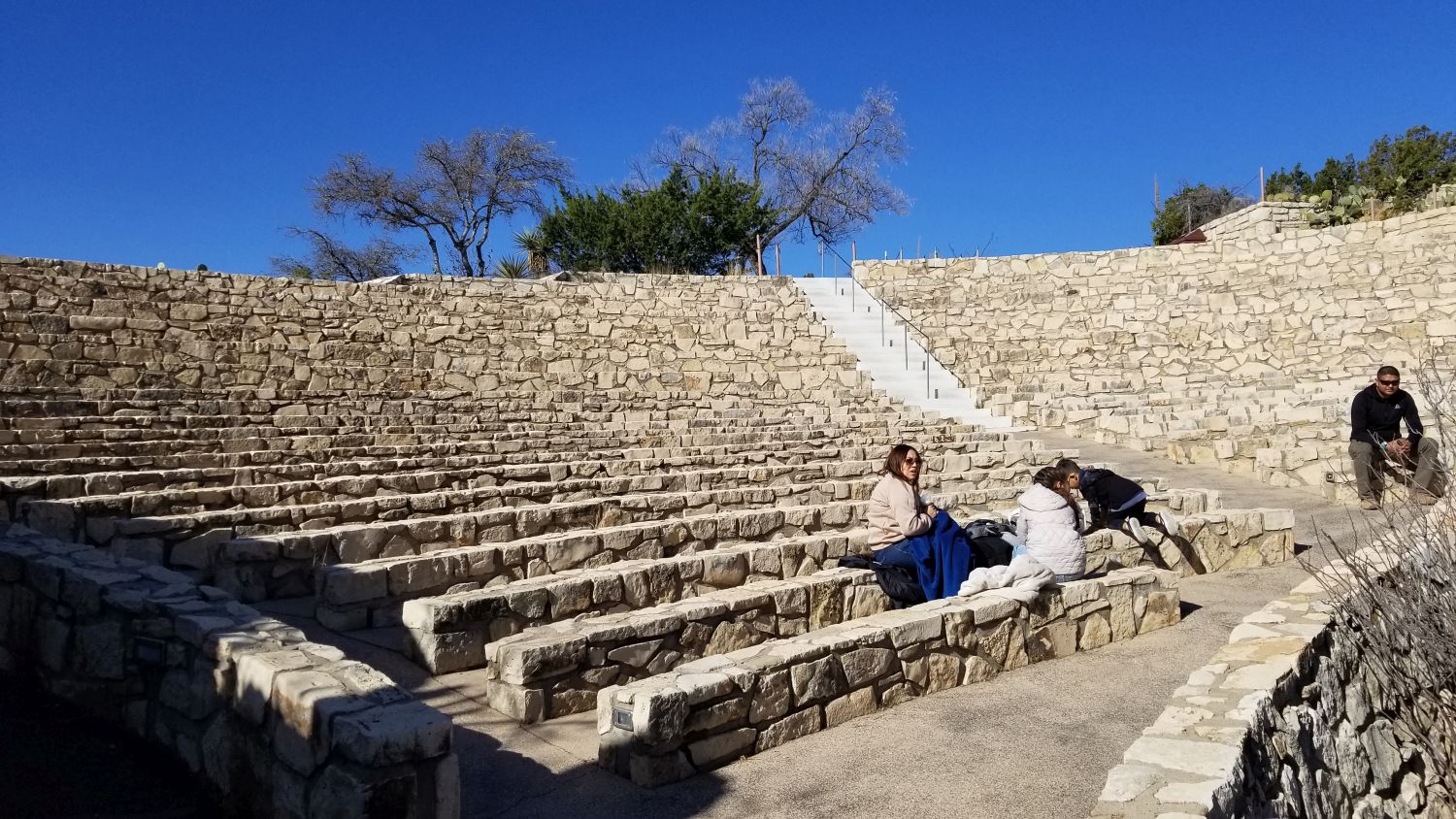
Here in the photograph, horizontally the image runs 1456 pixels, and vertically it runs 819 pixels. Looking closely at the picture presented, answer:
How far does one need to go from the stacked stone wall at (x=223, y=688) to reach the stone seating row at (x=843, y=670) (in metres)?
1.01

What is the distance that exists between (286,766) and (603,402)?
12851mm

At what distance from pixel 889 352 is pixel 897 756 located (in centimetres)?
1680

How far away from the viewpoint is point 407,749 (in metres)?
2.88

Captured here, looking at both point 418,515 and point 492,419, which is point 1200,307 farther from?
point 418,515

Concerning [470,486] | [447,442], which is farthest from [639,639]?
[447,442]

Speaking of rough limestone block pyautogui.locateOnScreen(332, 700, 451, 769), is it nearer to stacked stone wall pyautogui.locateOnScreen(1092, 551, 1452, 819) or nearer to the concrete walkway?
the concrete walkway

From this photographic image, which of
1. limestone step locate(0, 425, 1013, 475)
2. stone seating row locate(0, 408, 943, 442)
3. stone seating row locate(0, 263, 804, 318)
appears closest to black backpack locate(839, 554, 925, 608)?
limestone step locate(0, 425, 1013, 475)

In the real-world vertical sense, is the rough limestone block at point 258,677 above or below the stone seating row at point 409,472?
below

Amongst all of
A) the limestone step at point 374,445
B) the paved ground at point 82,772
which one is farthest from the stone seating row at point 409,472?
the paved ground at point 82,772

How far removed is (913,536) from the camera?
6.21 m

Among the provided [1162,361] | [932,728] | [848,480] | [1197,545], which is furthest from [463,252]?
[932,728]

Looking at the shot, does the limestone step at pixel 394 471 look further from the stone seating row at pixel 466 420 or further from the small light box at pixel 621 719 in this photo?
the small light box at pixel 621 719

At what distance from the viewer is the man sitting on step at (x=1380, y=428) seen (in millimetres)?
9383

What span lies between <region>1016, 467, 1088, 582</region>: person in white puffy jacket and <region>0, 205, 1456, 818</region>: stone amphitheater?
0.24 metres
